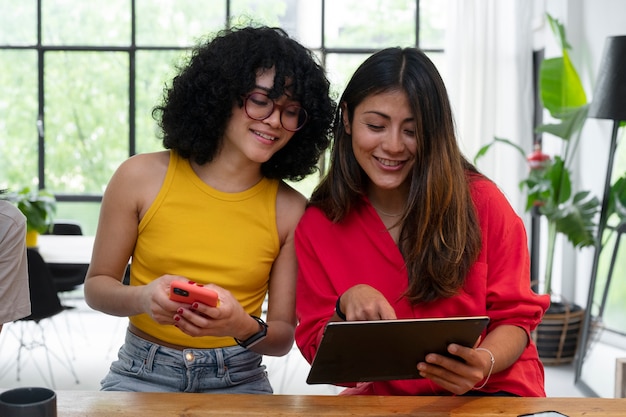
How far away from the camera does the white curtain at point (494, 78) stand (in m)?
6.44

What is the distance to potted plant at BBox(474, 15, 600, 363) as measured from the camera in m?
4.83

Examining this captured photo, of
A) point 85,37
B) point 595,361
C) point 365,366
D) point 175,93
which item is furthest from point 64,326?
point 365,366

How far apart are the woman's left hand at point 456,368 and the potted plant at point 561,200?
3.35m

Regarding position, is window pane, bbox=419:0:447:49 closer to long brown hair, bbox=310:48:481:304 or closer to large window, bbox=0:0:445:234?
large window, bbox=0:0:445:234

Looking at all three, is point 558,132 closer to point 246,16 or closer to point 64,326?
point 246,16

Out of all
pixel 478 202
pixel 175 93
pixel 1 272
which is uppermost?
pixel 175 93

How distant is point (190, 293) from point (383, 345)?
400mm

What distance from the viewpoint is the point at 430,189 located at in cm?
191

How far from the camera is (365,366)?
1609mm

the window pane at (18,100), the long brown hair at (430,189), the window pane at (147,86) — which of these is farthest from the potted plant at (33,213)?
the long brown hair at (430,189)

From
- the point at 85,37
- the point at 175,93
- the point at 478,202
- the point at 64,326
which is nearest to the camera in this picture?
the point at 478,202

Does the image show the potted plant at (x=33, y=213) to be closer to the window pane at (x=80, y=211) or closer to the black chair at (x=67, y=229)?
the black chair at (x=67, y=229)

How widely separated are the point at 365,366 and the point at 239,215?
601 millimetres

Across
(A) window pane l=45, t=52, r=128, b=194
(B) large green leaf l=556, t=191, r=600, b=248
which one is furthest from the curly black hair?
(A) window pane l=45, t=52, r=128, b=194
